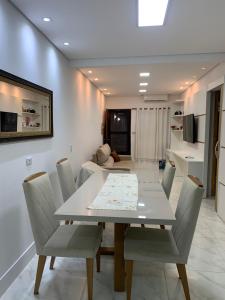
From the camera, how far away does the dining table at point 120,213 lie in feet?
5.06

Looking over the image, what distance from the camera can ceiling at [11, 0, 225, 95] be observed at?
2.14m

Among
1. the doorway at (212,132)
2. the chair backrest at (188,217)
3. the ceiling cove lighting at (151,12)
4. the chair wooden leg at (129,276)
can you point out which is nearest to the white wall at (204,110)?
the doorway at (212,132)

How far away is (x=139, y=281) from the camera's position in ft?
6.76

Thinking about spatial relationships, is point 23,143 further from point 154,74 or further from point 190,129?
point 190,129

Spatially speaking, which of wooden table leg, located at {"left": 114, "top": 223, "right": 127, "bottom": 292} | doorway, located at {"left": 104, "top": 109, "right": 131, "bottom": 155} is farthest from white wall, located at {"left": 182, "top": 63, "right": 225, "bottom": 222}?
doorway, located at {"left": 104, "top": 109, "right": 131, "bottom": 155}

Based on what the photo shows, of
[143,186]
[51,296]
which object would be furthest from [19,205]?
[143,186]

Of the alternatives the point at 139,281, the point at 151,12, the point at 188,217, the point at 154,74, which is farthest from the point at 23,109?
the point at 154,74

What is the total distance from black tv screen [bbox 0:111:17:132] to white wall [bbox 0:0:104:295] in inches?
5.7

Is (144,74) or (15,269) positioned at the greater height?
(144,74)

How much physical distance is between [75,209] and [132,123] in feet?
22.2

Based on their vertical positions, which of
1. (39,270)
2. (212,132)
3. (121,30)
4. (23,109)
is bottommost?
(39,270)

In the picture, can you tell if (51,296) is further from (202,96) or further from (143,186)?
(202,96)

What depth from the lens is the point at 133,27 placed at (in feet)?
8.48

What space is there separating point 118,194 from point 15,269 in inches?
45.6
